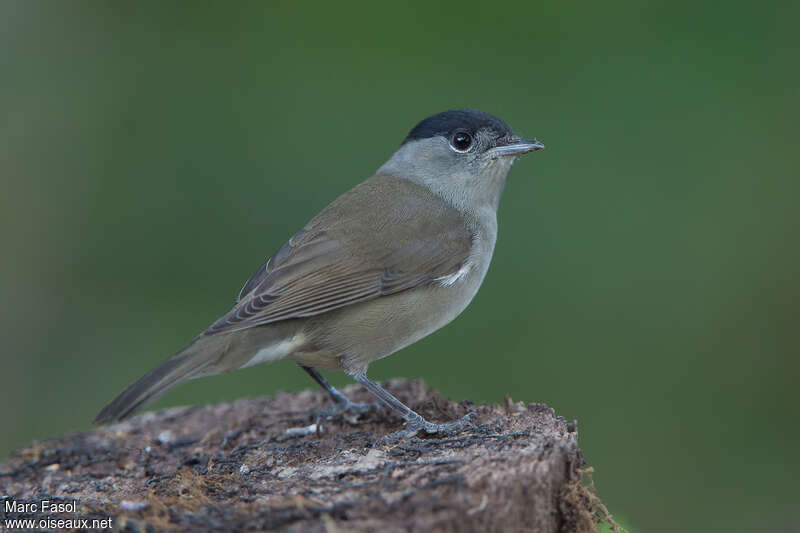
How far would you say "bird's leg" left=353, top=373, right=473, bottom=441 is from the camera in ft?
15.5

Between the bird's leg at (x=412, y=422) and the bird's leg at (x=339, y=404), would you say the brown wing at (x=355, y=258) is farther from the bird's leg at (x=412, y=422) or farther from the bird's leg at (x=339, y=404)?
the bird's leg at (x=339, y=404)

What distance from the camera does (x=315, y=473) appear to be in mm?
4047

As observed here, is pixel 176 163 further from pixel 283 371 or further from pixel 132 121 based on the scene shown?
pixel 283 371

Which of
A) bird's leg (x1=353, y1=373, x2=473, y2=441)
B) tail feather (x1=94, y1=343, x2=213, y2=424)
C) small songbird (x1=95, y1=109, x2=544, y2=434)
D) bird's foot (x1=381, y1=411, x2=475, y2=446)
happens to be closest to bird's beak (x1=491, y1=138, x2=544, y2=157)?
small songbird (x1=95, y1=109, x2=544, y2=434)

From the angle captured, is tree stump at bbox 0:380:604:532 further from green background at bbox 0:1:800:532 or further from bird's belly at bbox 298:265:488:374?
green background at bbox 0:1:800:532

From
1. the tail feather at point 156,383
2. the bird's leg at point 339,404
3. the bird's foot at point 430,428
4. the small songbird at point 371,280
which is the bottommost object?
the bird's leg at point 339,404

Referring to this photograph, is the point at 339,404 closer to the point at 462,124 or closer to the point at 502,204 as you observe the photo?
the point at 462,124

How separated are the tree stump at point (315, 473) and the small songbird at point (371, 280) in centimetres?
39

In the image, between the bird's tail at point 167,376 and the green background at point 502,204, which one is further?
the green background at point 502,204

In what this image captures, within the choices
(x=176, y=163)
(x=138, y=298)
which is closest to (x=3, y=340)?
(x=138, y=298)

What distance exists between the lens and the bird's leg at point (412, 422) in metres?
4.72

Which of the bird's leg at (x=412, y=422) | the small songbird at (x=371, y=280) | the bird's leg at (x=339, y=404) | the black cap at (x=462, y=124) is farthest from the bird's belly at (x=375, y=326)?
the black cap at (x=462, y=124)

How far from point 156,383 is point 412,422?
4.89 ft

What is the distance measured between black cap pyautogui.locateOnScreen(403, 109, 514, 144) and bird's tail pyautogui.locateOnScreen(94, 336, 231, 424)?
99.9 inches
